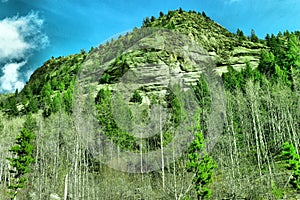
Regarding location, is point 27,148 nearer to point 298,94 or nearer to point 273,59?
point 298,94

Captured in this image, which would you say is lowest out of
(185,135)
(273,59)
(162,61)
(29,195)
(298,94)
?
(29,195)

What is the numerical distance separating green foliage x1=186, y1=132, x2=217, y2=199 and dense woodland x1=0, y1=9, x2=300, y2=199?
0.24 ft

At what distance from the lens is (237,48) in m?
75.1

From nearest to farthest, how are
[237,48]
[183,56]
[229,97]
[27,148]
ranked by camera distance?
[27,148] → [229,97] → [183,56] → [237,48]

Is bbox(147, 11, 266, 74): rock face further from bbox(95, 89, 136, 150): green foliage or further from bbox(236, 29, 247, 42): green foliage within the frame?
bbox(95, 89, 136, 150): green foliage

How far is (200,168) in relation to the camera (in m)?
21.3

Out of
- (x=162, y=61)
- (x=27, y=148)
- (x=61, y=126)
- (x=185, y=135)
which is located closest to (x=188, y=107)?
(x=185, y=135)

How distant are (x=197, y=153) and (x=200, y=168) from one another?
1.56 meters

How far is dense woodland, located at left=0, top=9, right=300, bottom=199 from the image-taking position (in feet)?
68.9


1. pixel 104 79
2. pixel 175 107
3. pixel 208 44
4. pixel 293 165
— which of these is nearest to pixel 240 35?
pixel 208 44

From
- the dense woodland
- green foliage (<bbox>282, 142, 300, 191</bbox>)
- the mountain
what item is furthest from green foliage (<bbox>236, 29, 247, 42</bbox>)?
green foliage (<bbox>282, 142, 300, 191</bbox>)

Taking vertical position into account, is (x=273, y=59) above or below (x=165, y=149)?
above

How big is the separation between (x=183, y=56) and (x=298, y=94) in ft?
141

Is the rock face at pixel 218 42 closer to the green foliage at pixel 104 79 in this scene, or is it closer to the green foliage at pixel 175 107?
the green foliage at pixel 104 79
